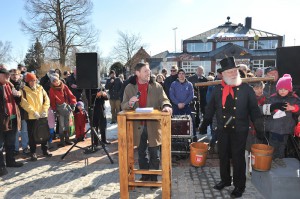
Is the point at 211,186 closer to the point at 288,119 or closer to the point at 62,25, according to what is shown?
the point at 288,119

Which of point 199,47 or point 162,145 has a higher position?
point 199,47

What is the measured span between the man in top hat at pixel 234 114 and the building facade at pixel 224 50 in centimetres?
3457

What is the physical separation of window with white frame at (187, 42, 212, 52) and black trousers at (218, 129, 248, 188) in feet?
126

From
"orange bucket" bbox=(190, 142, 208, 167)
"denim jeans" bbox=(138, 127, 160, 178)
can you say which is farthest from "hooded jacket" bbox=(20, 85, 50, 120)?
"orange bucket" bbox=(190, 142, 208, 167)

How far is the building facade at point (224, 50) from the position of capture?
37438 mm

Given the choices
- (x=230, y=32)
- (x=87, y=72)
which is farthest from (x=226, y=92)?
(x=230, y=32)

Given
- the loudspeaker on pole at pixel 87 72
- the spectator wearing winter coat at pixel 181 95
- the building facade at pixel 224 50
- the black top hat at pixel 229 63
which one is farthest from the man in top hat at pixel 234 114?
the building facade at pixel 224 50

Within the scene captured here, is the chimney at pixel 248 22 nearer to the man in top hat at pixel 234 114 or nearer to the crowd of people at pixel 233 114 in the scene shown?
the crowd of people at pixel 233 114

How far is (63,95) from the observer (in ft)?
21.1

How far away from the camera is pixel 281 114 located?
4.18 meters

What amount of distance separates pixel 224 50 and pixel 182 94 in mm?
33381

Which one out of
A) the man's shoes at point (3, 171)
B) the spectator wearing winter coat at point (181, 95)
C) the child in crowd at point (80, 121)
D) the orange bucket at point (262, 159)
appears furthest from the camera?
the child in crowd at point (80, 121)

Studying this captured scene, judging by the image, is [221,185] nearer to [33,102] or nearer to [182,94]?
[182,94]

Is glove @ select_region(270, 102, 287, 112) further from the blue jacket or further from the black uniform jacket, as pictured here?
the blue jacket
